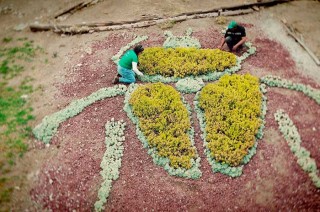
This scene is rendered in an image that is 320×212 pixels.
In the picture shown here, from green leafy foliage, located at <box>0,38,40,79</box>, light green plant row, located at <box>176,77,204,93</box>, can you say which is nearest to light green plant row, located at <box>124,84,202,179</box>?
light green plant row, located at <box>176,77,204,93</box>

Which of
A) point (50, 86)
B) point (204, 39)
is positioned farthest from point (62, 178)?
point (204, 39)

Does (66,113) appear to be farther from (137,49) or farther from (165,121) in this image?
(165,121)

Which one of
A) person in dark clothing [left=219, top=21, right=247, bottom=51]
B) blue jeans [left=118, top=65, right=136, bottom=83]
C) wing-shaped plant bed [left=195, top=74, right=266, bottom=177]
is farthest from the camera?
person in dark clothing [left=219, top=21, right=247, bottom=51]

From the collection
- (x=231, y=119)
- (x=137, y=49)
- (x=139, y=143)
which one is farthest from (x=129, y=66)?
(x=231, y=119)

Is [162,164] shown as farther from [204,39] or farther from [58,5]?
[58,5]

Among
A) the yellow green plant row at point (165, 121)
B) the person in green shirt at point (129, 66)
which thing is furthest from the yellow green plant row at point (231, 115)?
the person in green shirt at point (129, 66)

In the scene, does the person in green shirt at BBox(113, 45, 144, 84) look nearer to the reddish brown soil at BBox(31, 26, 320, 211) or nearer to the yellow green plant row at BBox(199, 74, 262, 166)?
the reddish brown soil at BBox(31, 26, 320, 211)
